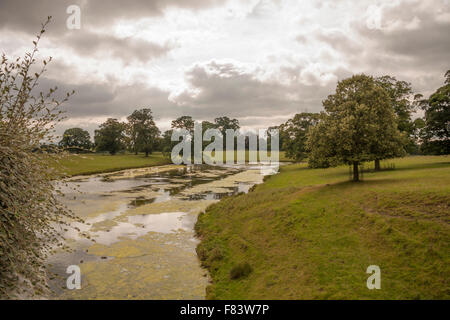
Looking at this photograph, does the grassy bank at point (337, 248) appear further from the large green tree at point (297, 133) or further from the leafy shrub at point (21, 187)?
the large green tree at point (297, 133)

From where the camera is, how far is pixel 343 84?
81.2ft

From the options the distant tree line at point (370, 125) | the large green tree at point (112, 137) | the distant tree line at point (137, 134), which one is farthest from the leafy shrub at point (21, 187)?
the large green tree at point (112, 137)

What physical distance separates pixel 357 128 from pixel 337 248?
12559mm

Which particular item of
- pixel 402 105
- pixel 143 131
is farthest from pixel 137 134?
pixel 402 105

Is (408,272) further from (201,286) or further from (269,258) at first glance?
(201,286)

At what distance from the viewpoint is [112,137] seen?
368 feet

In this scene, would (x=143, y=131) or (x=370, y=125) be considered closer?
(x=370, y=125)

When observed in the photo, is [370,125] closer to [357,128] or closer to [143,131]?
[357,128]

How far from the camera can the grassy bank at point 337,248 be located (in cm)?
1053

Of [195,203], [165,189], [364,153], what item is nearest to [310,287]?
[364,153]

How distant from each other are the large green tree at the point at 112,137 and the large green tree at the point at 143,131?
4106 mm

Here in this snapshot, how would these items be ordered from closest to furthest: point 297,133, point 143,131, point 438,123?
point 438,123 < point 297,133 < point 143,131

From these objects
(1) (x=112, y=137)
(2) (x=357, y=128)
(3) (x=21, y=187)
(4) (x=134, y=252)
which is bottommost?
(4) (x=134, y=252)

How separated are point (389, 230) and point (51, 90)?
49.3ft
